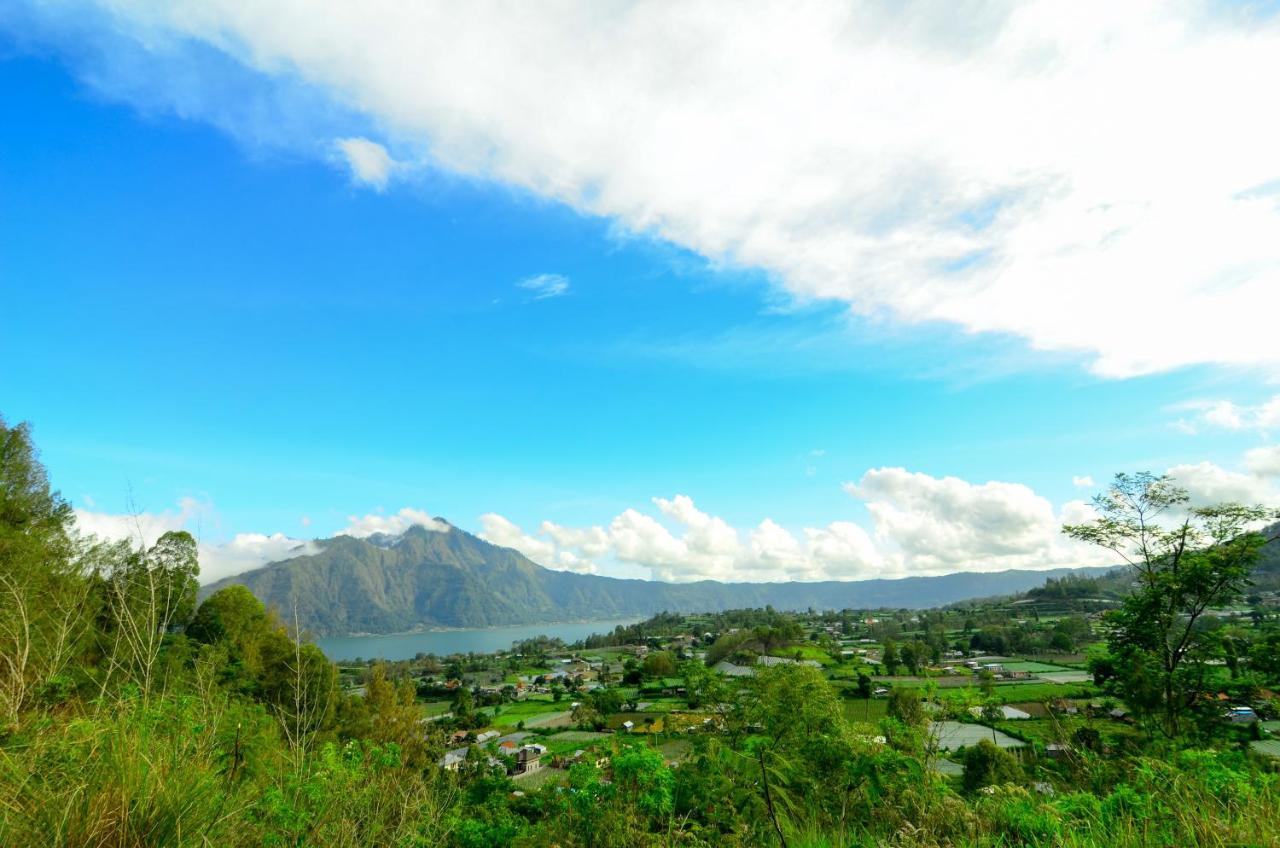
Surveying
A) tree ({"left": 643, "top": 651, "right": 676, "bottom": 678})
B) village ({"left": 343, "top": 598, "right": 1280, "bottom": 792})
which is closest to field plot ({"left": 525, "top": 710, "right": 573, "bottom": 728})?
village ({"left": 343, "top": 598, "right": 1280, "bottom": 792})

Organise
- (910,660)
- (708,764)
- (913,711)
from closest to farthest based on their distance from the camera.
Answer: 1. (708,764)
2. (913,711)
3. (910,660)

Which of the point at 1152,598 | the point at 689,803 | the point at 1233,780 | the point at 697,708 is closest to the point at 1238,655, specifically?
the point at 1152,598

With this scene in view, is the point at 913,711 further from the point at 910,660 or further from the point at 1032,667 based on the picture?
the point at 1032,667

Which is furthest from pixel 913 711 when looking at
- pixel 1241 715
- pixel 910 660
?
pixel 910 660

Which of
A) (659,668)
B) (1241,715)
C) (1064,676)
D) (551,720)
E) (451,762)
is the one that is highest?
(1241,715)

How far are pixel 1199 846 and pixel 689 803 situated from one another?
8.31 ft

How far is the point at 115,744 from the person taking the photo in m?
2.57

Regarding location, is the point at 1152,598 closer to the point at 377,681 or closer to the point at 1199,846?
the point at 1199,846

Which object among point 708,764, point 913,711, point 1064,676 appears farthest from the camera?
point 1064,676

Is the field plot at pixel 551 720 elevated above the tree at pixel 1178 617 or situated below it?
below

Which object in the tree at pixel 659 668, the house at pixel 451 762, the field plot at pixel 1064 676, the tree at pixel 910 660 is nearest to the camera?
the house at pixel 451 762

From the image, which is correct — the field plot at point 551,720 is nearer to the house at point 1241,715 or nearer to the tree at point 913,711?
the tree at point 913,711

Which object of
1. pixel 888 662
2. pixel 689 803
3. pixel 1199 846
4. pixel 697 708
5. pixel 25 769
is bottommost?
pixel 888 662

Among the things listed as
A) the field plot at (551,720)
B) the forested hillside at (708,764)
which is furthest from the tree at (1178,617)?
the field plot at (551,720)
